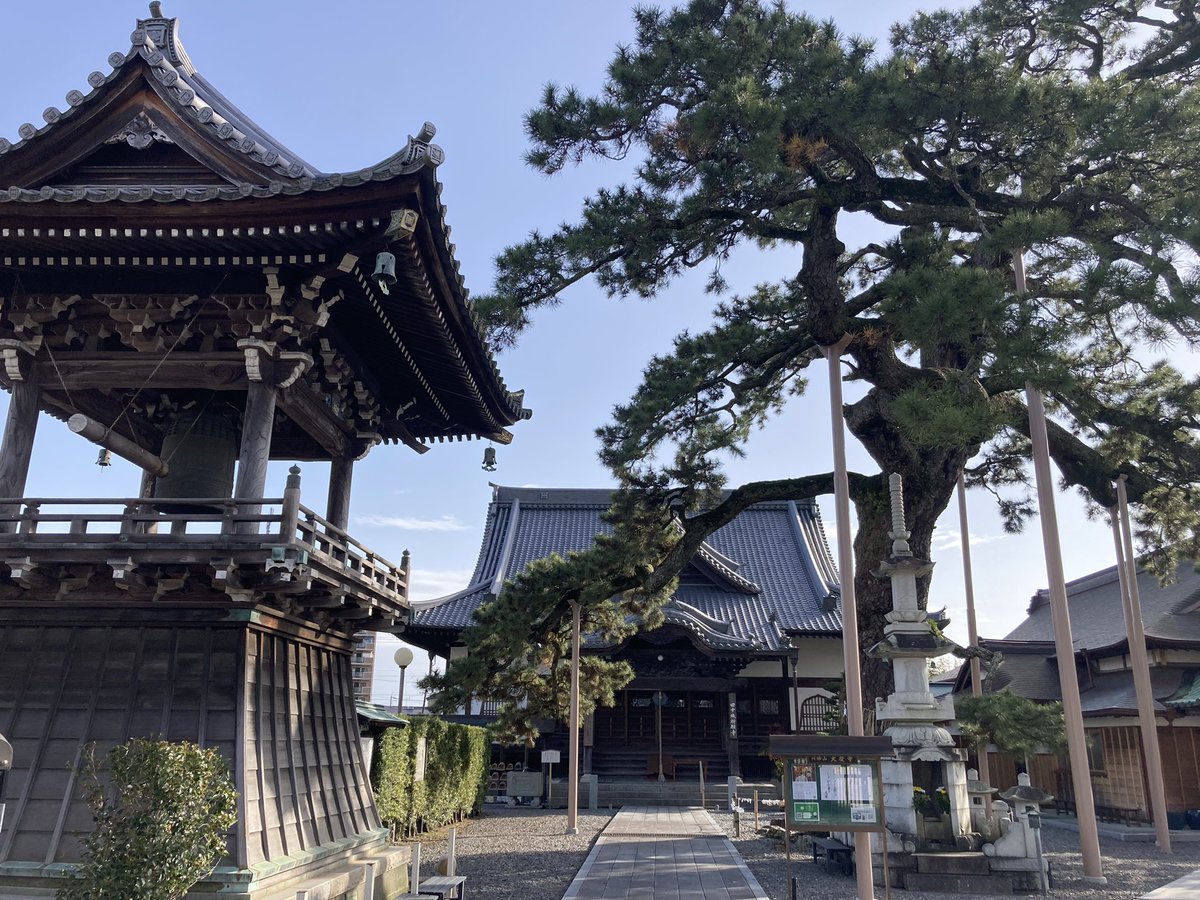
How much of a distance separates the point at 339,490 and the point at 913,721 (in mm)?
9038

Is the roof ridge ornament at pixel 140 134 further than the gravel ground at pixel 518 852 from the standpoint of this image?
No

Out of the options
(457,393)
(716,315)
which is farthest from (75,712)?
(716,315)

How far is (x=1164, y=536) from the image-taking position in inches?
659

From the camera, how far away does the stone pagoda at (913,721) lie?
1176cm

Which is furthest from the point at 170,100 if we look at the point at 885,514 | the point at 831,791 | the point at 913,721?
the point at 913,721

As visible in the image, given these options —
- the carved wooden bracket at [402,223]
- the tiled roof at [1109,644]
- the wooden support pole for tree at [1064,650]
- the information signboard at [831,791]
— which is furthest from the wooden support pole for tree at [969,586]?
the carved wooden bracket at [402,223]

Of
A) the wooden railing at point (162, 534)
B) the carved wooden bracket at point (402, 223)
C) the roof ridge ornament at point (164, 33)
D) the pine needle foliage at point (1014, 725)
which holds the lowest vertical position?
the pine needle foliage at point (1014, 725)

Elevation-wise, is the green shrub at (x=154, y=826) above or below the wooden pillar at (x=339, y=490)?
below

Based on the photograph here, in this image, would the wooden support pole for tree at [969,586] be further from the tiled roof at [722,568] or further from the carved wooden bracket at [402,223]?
the carved wooden bracket at [402,223]

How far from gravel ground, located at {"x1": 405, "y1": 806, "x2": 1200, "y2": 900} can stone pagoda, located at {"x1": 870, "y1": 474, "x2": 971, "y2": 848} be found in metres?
1.17

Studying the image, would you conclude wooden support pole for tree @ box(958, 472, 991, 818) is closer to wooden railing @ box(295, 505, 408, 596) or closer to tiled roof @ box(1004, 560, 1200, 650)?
tiled roof @ box(1004, 560, 1200, 650)

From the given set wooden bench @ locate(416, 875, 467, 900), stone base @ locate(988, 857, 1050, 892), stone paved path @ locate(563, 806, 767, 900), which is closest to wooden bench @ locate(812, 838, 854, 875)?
stone paved path @ locate(563, 806, 767, 900)

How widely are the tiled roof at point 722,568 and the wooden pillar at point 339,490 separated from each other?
Result: 13884 mm

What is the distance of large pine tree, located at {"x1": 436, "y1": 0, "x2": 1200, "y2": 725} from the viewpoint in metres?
10.4
